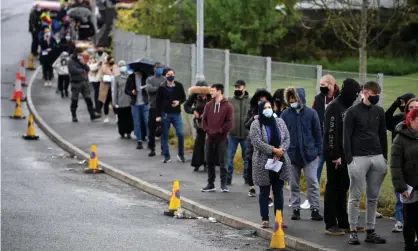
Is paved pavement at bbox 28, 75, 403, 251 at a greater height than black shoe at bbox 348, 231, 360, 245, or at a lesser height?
lesser

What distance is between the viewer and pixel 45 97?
34.2 m

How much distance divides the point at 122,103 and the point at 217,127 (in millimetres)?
7630

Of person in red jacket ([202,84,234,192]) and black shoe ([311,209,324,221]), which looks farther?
person in red jacket ([202,84,234,192])

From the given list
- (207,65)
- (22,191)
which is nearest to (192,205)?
(22,191)

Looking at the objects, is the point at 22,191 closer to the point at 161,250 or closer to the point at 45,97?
the point at 161,250

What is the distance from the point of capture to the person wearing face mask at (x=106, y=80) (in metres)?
28.4

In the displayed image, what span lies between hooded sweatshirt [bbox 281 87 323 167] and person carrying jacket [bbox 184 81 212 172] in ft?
15.4

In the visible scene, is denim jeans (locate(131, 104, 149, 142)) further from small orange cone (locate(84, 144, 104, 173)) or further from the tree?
the tree

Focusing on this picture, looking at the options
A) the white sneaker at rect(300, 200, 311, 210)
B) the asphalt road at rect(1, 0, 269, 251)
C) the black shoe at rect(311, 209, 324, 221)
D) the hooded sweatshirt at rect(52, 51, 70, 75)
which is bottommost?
the asphalt road at rect(1, 0, 269, 251)

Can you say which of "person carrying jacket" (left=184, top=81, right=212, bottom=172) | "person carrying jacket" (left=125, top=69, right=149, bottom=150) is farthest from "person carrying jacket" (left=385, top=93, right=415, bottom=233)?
"person carrying jacket" (left=125, top=69, right=149, bottom=150)

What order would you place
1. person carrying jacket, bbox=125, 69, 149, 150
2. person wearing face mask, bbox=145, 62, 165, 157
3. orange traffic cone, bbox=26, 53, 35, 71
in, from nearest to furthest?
1. person wearing face mask, bbox=145, 62, 165, 157
2. person carrying jacket, bbox=125, 69, 149, 150
3. orange traffic cone, bbox=26, 53, 35, 71

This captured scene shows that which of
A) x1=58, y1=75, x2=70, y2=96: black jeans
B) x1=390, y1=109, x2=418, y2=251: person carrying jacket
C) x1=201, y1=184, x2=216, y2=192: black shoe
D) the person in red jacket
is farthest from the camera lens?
x1=58, y1=75, x2=70, y2=96: black jeans

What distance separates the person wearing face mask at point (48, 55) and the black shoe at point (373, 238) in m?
24.1

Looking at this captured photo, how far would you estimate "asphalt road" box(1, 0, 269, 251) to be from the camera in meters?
13.8
